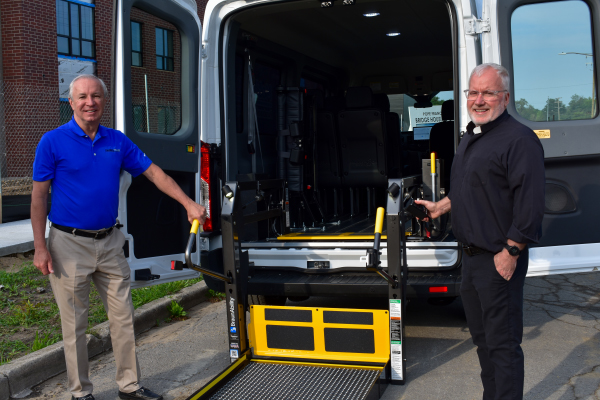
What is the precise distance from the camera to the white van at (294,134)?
3943 mm

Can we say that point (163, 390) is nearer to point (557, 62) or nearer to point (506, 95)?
point (506, 95)

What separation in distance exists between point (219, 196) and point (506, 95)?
245 cm

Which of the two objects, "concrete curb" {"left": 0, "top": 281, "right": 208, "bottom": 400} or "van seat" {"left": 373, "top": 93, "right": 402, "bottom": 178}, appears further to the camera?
"van seat" {"left": 373, "top": 93, "right": 402, "bottom": 178}

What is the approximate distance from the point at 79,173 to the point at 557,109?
9.65ft

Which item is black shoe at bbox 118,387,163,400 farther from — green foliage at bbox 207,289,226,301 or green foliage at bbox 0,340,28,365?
green foliage at bbox 207,289,226,301

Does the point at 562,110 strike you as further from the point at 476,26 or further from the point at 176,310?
the point at 176,310

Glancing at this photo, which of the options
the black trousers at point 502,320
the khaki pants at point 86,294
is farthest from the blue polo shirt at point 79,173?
the black trousers at point 502,320

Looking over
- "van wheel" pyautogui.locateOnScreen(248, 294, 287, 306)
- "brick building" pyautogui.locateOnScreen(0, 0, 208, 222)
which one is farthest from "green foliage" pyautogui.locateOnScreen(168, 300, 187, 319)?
"brick building" pyautogui.locateOnScreen(0, 0, 208, 222)

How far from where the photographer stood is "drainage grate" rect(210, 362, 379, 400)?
3.49 m

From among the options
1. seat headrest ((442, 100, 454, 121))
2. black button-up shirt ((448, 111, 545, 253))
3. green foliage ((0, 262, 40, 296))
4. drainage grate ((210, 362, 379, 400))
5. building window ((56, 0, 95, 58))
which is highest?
building window ((56, 0, 95, 58))

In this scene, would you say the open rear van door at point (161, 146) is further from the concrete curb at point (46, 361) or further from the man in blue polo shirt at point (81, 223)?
the concrete curb at point (46, 361)

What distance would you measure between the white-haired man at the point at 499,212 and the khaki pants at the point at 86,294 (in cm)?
201

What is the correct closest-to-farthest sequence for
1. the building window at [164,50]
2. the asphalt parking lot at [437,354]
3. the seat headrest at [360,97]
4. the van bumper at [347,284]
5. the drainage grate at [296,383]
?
the drainage grate at [296,383] < the asphalt parking lot at [437,354] < the van bumper at [347,284] < the seat headrest at [360,97] < the building window at [164,50]

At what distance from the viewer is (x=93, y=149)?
362 cm
